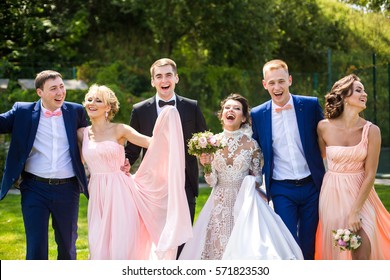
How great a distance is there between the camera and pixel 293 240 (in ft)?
19.2

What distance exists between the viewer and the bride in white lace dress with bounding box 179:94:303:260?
19.9 feet

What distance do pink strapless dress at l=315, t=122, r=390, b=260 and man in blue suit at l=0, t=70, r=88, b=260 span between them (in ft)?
7.77

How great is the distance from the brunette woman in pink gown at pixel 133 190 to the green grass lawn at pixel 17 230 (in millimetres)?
1784

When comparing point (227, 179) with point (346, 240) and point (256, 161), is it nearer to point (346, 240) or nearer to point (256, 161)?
point (256, 161)

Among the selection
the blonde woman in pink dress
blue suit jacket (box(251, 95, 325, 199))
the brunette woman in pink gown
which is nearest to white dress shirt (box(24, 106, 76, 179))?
the brunette woman in pink gown

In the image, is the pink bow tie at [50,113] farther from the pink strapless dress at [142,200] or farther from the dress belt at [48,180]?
the dress belt at [48,180]

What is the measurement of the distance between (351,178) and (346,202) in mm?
229

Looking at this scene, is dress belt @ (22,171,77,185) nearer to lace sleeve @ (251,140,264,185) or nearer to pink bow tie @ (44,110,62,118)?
pink bow tie @ (44,110,62,118)

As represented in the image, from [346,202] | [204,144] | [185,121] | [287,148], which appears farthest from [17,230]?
[346,202]

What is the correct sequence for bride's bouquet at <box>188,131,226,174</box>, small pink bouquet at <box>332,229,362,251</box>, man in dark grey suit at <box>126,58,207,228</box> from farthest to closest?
1. man in dark grey suit at <box>126,58,207,228</box>
2. bride's bouquet at <box>188,131,226,174</box>
3. small pink bouquet at <box>332,229,362,251</box>

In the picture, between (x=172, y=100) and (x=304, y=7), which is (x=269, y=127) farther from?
(x=304, y=7)

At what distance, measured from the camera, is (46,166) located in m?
6.26

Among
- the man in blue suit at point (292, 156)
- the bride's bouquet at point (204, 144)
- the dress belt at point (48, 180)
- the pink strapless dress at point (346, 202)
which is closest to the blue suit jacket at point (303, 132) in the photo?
the man in blue suit at point (292, 156)

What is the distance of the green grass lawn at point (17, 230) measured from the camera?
833 cm
